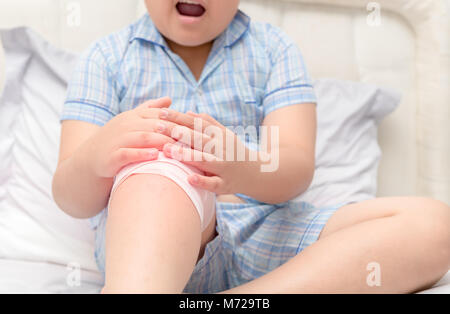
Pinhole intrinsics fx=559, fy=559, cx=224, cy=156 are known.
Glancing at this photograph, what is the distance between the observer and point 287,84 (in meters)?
0.88

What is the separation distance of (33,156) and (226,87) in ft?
1.31

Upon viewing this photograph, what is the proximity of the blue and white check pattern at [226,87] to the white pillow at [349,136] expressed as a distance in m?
0.20

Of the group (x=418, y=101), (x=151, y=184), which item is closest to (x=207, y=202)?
(x=151, y=184)

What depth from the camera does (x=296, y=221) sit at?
0.79 m

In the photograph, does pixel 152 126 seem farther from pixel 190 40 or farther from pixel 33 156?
pixel 33 156

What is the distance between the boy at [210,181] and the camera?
576 mm

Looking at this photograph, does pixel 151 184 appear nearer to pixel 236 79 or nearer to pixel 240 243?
pixel 240 243

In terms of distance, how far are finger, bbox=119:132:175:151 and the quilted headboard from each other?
0.60 meters

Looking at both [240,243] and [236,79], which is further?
[236,79]

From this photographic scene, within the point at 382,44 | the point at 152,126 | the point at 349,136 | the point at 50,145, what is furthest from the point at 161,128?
the point at 382,44

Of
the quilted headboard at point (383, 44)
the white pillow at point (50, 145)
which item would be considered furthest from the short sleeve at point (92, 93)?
the quilted headboard at point (383, 44)

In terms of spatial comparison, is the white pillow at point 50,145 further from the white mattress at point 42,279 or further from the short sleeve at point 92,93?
the short sleeve at point 92,93

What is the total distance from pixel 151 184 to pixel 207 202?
→ 0.11 m

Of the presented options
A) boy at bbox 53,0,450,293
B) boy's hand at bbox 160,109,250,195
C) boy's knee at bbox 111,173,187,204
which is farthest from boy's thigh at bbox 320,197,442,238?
boy's knee at bbox 111,173,187,204
